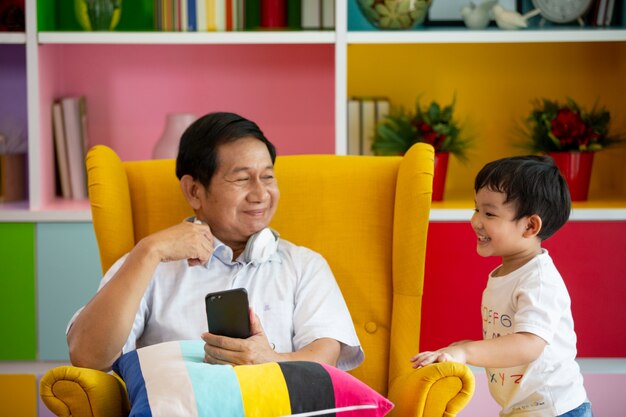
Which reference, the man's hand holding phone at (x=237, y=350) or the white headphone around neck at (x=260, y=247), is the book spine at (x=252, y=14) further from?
the man's hand holding phone at (x=237, y=350)

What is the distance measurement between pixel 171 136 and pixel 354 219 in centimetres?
107

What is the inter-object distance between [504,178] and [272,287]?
0.56 meters

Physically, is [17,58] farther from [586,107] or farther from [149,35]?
[586,107]

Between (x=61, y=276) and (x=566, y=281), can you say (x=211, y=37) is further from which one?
(x=566, y=281)

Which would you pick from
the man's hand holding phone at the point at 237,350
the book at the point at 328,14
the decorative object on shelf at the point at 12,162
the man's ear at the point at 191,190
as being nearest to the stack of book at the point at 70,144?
the decorative object on shelf at the point at 12,162

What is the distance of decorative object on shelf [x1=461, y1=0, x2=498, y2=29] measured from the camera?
3062mm

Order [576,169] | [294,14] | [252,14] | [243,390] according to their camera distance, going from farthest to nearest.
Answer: [252,14]
[294,14]
[576,169]
[243,390]

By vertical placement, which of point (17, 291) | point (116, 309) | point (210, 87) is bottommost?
point (17, 291)

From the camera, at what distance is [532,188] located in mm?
1960

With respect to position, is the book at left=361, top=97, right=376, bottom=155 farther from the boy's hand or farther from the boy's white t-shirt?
the boy's hand

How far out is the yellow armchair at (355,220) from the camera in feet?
7.14

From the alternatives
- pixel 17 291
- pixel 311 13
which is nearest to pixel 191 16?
pixel 311 13

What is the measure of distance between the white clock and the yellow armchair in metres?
1.10

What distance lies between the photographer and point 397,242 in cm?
220
